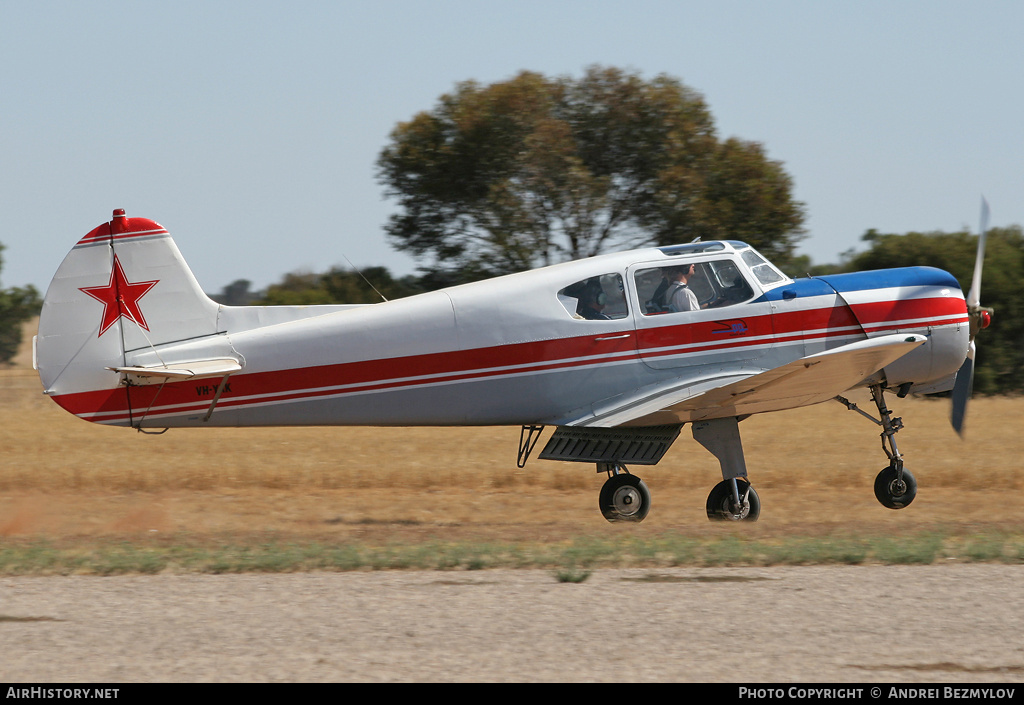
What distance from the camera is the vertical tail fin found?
9.64 m

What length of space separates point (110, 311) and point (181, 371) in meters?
1.00

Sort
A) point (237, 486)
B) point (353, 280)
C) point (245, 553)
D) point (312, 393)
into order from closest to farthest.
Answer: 1. point (245, 553)
2. point (312, 393)
3. point (237, 486)
4. point (353, 280)

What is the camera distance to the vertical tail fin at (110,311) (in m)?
9.64

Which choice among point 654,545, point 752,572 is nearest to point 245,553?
point 654,545

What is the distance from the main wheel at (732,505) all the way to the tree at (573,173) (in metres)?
14.7

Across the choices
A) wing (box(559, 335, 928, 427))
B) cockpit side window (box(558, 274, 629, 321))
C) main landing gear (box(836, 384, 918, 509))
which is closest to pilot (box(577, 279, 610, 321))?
cockpit side window (box(558, 274, 629, 321))

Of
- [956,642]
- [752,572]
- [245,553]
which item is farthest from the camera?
[245,553]

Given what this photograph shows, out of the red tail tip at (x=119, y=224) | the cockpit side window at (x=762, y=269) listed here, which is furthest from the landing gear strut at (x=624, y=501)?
the red tail tip at (x=119, y=224)

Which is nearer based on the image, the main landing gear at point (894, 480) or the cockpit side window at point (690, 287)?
the cockpit side window at point (690, 287)

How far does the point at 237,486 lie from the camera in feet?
42.6

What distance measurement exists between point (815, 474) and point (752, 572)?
643 cm

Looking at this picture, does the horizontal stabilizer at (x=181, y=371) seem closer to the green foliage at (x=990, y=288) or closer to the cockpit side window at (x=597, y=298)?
the cockpit side window at (x=597, y=298)

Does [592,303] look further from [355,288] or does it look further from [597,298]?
[355,288]

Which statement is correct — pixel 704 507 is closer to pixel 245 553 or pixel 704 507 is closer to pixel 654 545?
pixel 654 545
